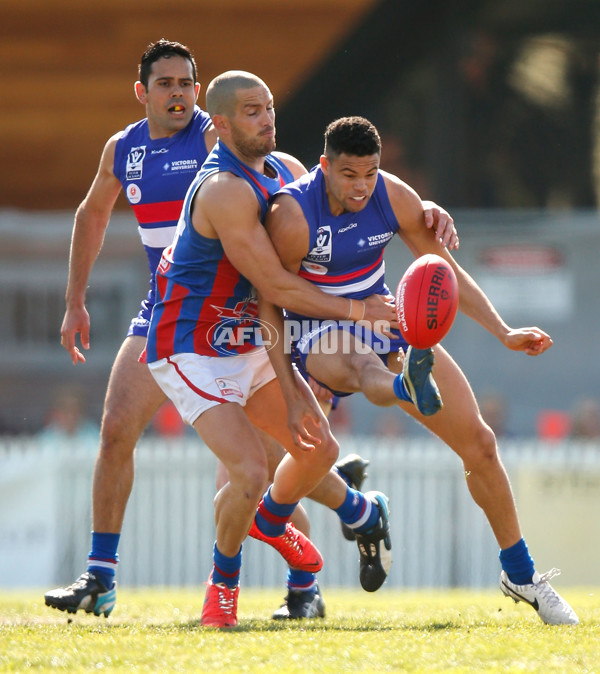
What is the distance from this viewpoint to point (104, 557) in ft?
20.3

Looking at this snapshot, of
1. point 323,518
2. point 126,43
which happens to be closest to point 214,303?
point 323,518

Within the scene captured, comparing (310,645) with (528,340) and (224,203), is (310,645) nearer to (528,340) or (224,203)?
(528,340)

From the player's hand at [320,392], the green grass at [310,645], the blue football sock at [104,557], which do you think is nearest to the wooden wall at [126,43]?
the player's hand at [320,392]

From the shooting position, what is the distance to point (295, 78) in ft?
51.6

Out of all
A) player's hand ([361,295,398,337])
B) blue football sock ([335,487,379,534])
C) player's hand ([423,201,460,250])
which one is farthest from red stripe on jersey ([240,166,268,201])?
blue football sock ([335,487,379,534])

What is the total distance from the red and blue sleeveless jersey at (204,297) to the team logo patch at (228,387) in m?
0.15

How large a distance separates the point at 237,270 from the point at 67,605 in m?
1.92

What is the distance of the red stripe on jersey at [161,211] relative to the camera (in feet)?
20.3

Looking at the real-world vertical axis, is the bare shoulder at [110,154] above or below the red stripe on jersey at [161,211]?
above

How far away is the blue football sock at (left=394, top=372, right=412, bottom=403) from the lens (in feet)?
16.6

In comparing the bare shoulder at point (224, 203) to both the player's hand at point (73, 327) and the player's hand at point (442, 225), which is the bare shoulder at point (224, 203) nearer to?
the player's hand at point (442, 225)

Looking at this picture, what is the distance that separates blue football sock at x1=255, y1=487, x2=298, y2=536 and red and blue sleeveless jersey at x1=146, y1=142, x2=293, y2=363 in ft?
2.56

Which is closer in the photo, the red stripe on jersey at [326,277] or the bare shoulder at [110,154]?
the red stripe on jersey at [326,277]

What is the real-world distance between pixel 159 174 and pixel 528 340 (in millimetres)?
2099
